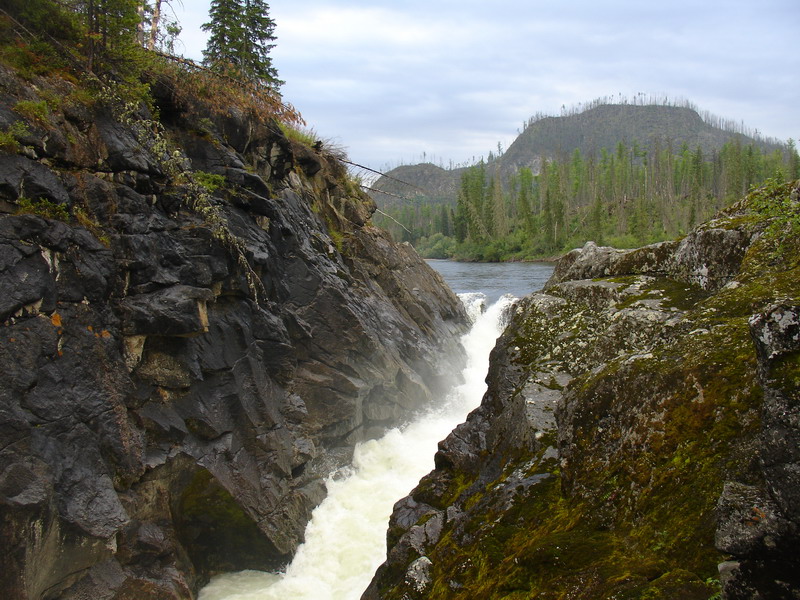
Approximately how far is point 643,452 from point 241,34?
64.7ft

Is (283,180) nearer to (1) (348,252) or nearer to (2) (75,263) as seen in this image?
(1) (348,252)

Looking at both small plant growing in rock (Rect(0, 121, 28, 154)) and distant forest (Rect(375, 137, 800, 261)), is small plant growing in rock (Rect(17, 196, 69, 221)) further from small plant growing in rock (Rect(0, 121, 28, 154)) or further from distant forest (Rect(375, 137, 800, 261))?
distant forest (Rect(375, 137, 800, 261))

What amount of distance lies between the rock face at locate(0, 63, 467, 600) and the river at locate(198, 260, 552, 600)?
14.7 inches

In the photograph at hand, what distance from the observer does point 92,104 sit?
10.0 m

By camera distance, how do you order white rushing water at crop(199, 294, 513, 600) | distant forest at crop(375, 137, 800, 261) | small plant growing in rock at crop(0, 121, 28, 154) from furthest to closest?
distant forest at crop(375, 137, 800, 261), white rushing water at crop(199, 294, 513, 600), small plant growing in rock at crop(0, 121, 28, 154)

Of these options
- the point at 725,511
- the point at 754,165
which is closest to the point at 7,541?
the point at 725,511

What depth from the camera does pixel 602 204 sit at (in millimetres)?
88688

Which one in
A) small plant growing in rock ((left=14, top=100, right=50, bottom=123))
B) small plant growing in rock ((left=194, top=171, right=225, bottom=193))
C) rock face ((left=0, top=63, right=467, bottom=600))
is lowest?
rock face ((left=0, top=63, right=467, bottom=600))

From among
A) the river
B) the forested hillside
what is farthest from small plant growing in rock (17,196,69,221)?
the forested hillside

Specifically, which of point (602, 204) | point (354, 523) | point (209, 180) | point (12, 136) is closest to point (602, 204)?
point (602, 204)

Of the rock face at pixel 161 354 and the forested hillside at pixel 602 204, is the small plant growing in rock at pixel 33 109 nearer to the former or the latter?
the rock face at pixel 161 354

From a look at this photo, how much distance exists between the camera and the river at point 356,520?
999 centimetres

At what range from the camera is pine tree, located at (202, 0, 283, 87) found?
18328 mm

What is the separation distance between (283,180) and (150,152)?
198 inches
